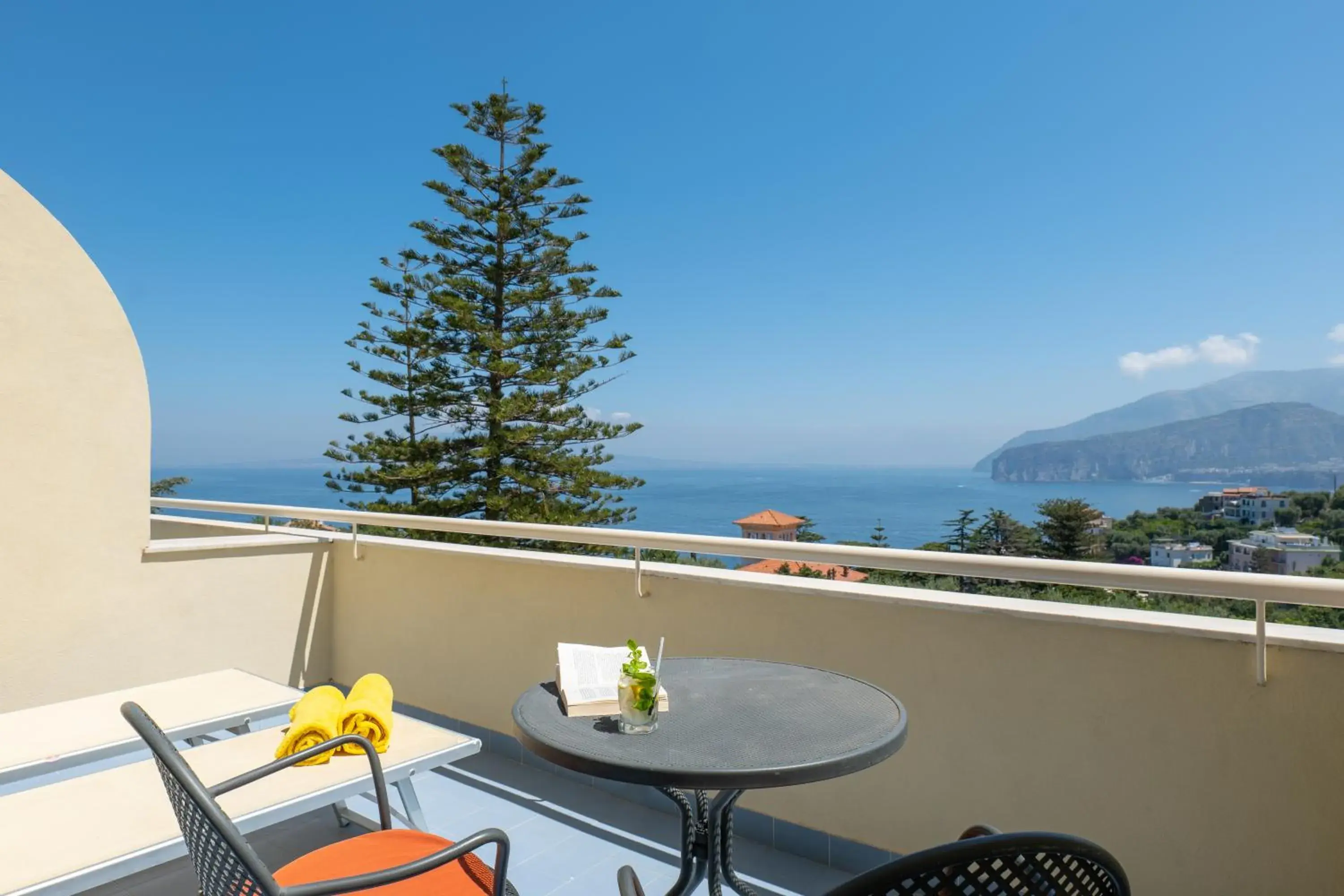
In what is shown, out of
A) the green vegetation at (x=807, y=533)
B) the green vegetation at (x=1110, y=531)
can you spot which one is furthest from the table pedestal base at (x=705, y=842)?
the green vegetation at (x=807, y=533)

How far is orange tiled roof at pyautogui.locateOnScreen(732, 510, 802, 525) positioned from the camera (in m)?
22.1

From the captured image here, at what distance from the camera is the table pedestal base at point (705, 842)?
1492mm

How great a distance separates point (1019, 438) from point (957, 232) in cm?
969

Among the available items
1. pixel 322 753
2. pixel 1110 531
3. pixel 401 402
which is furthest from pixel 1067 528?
pixel 322 753

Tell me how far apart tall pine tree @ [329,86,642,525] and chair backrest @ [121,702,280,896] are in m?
12.1

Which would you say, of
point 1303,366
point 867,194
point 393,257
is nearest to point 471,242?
point 393,257

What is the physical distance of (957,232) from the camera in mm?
29828

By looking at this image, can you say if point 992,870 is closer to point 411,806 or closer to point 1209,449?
point 411,806

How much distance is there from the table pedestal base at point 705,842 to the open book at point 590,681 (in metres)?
0.18

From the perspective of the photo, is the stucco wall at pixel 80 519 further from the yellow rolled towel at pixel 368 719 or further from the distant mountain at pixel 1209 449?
the distant mountain at pixel 1209 449

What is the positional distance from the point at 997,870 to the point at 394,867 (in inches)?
40.7

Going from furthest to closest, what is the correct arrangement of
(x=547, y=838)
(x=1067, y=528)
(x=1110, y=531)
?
(x=1110, y=531) → (x=1067, y=528) → (x=547, y=838)

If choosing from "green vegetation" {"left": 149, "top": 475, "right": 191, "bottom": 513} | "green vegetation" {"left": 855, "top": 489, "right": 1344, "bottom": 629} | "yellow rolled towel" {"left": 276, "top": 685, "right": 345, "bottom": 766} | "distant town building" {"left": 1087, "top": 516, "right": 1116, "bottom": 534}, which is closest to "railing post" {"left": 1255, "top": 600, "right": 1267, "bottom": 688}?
"yellow rolled towel" {"left": 276, "top": 685, "right": 345, "bottom": 766}

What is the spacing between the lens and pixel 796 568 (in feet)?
20.9
